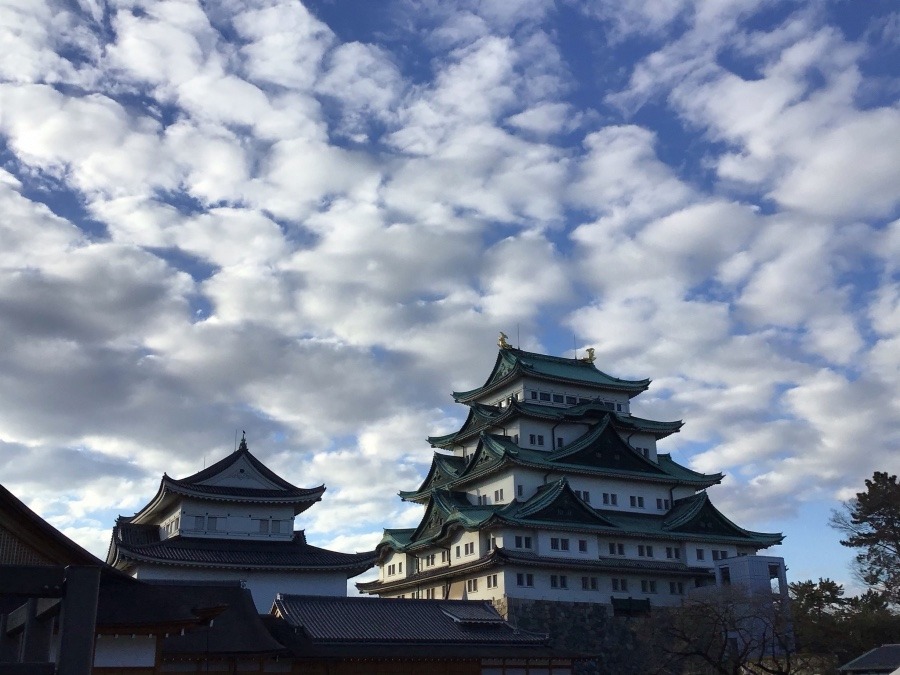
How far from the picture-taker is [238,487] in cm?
4669

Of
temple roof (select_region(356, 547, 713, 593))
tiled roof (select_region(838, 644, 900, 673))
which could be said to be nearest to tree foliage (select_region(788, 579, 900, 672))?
tiled roof (select_region(838, 644, 900, 673))

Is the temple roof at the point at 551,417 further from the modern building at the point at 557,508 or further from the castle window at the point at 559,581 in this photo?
the castle window at the point at 559,581

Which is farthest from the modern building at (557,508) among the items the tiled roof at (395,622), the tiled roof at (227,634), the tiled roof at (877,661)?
the tiled roof at (227,634)

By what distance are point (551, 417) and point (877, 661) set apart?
25.6 meters

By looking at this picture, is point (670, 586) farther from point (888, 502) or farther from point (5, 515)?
point (5, 515)

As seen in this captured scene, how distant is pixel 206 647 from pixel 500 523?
71.5 ft

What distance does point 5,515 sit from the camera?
756 inches

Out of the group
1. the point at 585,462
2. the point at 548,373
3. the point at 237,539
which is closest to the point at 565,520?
the point at 585,462

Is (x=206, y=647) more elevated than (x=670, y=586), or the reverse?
(x=670, y=586)

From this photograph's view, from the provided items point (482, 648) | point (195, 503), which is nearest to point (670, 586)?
point (482, 648)

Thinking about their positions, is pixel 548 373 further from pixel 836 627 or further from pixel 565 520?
pixel 836 627

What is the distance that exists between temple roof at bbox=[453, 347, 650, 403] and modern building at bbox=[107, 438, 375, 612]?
21454 mm

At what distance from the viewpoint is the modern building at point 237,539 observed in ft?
141

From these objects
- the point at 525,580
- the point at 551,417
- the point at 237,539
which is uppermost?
the point at 551,417
